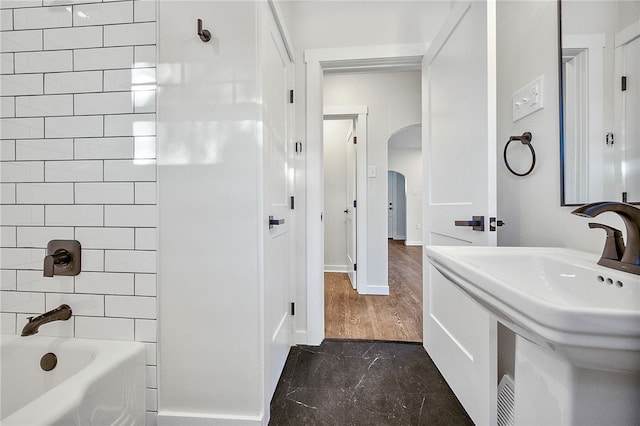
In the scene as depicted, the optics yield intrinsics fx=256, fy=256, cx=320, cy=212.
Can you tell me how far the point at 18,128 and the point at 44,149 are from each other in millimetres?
144

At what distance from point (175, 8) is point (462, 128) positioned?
137 centimetres

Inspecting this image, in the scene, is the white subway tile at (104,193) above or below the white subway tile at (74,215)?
above

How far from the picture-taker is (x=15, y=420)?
636 mm

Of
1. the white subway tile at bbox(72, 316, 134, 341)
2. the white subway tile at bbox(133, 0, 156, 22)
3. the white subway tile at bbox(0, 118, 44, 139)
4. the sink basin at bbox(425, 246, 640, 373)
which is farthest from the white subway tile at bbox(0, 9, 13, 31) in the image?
the sink basin at bbox(425, 246, 640, 373)

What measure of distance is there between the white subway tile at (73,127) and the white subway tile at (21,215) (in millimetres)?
327

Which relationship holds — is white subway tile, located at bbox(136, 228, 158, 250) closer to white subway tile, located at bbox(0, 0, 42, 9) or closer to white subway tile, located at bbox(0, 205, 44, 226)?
white subway tile, located at bbox(0, 205, 44, 226)

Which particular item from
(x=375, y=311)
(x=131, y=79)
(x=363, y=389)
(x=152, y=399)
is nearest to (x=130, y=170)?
(x=131, y=79)

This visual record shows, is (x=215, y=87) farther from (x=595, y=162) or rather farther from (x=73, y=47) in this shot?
(x=595, y=162)

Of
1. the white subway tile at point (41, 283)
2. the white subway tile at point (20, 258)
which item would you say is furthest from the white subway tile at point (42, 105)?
the white subway tile at point (41, 283)

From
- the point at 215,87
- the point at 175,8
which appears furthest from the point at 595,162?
the point at 175,8

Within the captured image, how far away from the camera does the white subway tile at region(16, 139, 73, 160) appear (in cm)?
110

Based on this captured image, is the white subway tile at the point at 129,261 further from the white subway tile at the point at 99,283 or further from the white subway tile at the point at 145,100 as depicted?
the white subway tile at the point at 145,100

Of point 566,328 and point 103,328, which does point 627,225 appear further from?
point 103,328

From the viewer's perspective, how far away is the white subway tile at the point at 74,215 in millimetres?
1097
